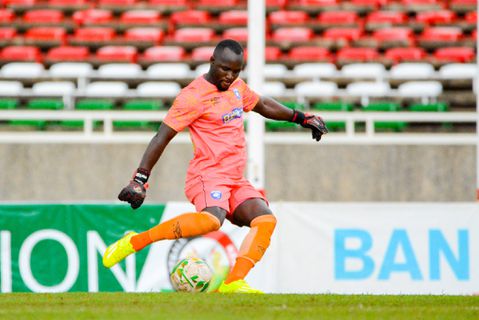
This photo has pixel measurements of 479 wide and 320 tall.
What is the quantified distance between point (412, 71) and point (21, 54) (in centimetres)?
635

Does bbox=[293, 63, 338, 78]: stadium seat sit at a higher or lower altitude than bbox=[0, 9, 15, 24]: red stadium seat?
lower

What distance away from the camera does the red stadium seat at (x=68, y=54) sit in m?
16.8

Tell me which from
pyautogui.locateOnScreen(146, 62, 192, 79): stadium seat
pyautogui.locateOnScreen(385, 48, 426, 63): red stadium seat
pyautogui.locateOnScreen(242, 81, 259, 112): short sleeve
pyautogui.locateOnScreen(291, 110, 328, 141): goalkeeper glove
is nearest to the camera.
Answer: pyautogui.locateOnScreen(242, 81, 259, 112): short sleeve

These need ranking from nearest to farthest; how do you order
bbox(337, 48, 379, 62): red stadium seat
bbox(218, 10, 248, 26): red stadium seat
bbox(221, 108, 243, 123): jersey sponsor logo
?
bbox(221, 108, 243, 123): jersey sponsor logo, bbox(337, 48, 379, 62): red stadium seat, bbox(218, 10, 248, 26): red stadium seat

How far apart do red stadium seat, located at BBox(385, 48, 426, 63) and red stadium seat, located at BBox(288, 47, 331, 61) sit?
100cm

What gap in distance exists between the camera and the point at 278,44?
673 inches

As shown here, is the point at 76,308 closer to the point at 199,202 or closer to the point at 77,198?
the point at 199,202

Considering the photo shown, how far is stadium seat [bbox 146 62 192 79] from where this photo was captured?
15602 mm

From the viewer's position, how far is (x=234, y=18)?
1767 centimetres

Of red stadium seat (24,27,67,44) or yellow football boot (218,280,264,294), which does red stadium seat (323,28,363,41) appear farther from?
yellow football boot (218,280,264,294)

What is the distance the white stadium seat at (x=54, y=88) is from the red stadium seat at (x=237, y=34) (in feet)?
9.32

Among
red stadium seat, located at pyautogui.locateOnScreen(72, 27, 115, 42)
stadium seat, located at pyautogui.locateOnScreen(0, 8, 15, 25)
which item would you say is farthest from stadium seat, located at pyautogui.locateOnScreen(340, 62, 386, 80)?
stadium seat, located at pyautogui.locateOnScreen(0, 8, 15, 25)

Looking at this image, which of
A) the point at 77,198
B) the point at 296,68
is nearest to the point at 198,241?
the point at 77,198

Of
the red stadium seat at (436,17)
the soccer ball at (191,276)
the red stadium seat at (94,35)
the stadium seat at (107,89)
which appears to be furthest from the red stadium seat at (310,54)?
the soccer ball at (191,276)
